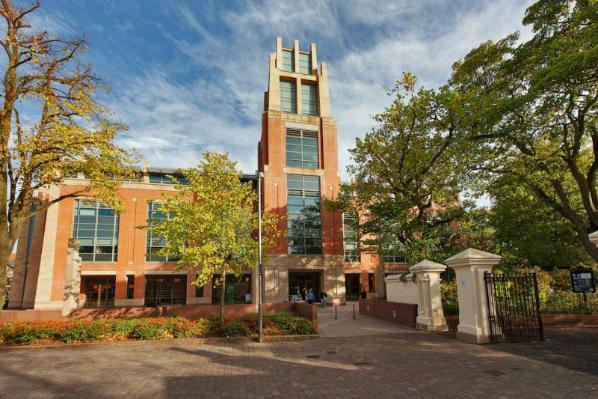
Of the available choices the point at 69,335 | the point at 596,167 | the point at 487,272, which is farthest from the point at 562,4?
the point at 69,335

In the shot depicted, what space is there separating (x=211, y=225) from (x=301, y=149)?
86.0ft

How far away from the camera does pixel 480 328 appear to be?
12859mm

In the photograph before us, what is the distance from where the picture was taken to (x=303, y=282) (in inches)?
1626

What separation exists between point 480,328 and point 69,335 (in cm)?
1479

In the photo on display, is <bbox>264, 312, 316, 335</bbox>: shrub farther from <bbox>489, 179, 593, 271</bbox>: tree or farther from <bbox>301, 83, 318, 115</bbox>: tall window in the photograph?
<bbox>301, 83, 318, 115</bbox>: tall window

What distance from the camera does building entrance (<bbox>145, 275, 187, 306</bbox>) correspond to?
4009cm

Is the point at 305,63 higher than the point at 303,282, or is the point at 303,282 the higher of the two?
the point at 305,63

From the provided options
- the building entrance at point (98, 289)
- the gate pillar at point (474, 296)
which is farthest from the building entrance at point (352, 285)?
the gate pillar at point (474, 296)

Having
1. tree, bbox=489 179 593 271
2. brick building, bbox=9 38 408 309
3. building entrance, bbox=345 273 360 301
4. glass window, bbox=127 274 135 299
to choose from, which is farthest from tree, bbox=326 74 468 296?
glass window, bbox=127 274 135 299

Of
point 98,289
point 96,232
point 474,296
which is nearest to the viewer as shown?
point 474,296

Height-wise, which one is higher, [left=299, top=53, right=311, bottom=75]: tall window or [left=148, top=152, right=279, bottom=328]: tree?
[left=299, top=53, right=311, bottom=75]: tall window

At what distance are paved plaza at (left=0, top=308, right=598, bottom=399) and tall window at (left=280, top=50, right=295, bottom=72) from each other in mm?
36465

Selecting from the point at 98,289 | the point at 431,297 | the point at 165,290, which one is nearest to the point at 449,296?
the point at 431,297

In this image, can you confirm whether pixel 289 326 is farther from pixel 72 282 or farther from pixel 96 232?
pixel 96 232
